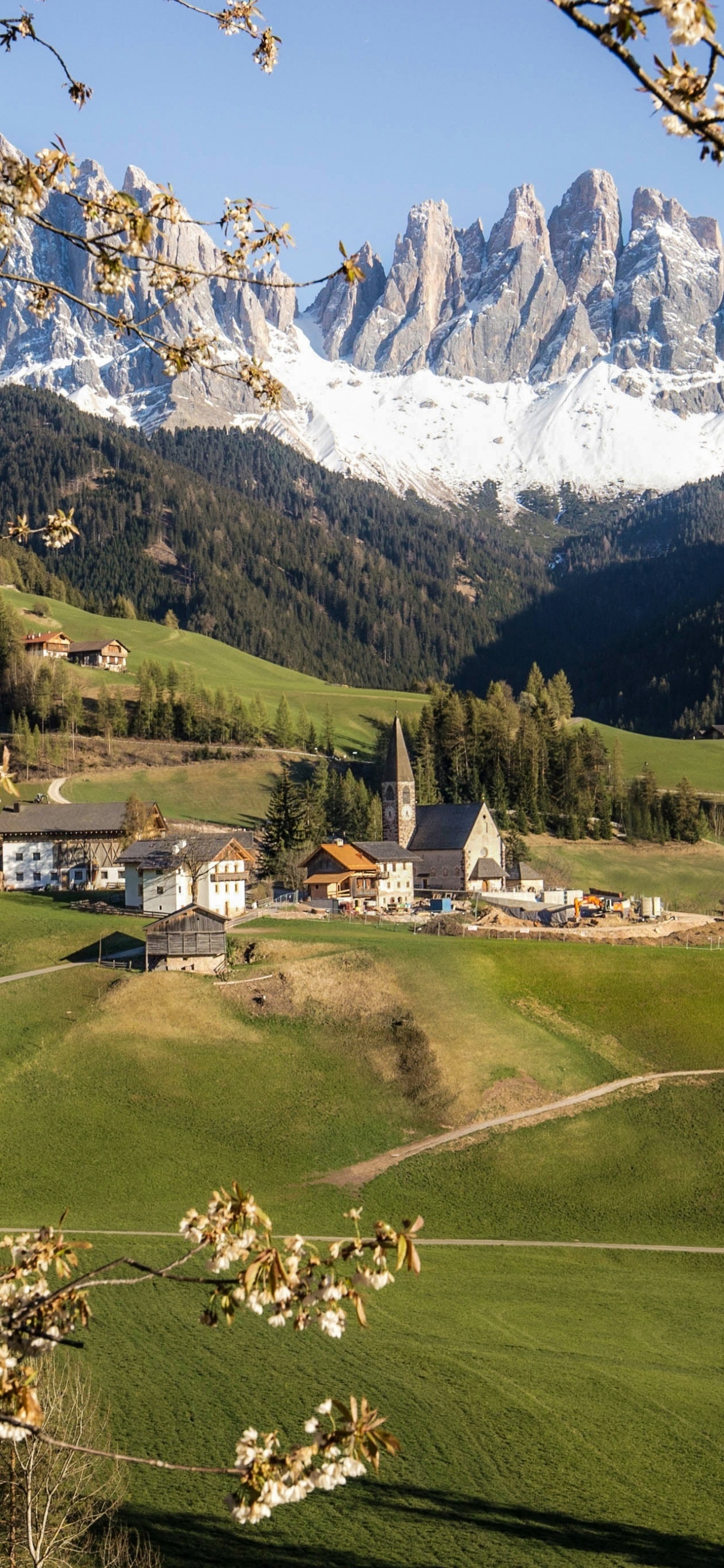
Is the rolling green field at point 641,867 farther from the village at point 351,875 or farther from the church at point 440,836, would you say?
the church at point 440,836

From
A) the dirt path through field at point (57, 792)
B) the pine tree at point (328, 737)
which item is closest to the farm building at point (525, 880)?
the dirt path through field at point (57, 792)

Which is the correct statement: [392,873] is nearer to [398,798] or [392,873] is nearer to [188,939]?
[398,798]

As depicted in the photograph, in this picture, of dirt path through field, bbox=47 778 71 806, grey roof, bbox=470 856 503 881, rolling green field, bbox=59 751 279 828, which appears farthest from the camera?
rolling green field, bbox=59 751 279 828

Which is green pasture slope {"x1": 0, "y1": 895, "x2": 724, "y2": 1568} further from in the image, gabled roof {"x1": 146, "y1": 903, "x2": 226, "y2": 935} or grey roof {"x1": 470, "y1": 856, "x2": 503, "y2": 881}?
grey roof {"x1": 470, "y1": 856, "x2": 503, "y2": 881}

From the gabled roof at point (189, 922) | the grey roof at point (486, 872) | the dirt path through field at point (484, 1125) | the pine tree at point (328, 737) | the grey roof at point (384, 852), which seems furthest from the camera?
the pine tree at point (328, 737)

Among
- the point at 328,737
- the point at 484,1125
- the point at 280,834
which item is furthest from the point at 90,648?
the point at 484,1125

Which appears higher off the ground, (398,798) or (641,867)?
(398,798)

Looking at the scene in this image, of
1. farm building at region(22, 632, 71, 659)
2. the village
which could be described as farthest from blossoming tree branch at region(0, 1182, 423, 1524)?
farm building at region(22, 632, 71, 659)
